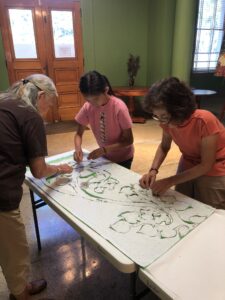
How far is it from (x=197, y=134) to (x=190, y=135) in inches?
1.3

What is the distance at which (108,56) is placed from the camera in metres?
4.89

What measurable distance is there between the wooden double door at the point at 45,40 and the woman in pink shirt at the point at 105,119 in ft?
10.2

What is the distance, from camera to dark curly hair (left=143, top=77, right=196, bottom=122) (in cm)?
99

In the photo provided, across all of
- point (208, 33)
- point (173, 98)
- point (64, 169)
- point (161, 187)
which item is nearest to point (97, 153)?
point (64, 169)

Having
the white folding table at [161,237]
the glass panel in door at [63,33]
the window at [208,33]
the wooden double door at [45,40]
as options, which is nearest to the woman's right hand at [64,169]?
the white folding table at [161,237]

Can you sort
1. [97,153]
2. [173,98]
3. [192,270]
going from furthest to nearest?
[97,153]
[173,98]
[192,270]

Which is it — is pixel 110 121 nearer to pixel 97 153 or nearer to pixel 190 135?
pixel 97 153

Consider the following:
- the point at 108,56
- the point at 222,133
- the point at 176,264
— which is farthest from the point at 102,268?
the point at 108,56

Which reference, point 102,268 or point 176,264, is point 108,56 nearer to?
point 102,268

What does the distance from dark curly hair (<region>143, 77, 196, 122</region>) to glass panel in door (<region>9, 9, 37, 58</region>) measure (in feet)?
12.4

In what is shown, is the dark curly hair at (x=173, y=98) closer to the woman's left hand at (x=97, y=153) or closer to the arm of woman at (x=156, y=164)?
the arm of woman at (x=156, y=164)

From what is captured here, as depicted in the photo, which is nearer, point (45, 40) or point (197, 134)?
point (197, 134)

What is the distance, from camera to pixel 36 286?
1.35 meters

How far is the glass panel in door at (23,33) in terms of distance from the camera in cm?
393
